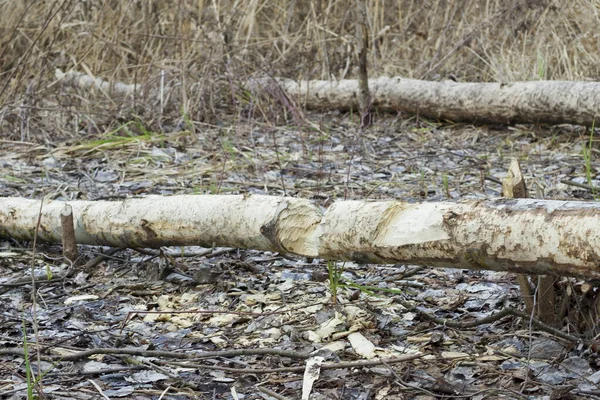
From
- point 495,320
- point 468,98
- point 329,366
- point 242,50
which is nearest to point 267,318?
point 329,366

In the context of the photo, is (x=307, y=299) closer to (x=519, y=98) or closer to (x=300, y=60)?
(x=519, y=98)

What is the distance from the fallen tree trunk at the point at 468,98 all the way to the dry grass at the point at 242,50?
0.38 meters

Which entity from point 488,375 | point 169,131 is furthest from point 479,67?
point 488,375

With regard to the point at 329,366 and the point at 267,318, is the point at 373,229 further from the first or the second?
the point at 267,318

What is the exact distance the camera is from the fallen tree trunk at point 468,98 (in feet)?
18.4

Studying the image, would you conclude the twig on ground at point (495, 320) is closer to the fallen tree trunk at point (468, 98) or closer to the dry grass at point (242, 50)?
the fallen tree trunk at point (468, 98)

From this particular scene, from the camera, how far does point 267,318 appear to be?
2.77 m

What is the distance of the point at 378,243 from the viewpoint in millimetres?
2369

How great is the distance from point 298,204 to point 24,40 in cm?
736

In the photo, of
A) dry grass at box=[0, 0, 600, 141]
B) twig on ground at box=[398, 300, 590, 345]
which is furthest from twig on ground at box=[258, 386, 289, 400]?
dry grass at box=[0, 0, 600, 141]

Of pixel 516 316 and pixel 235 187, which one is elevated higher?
pixel 516 316

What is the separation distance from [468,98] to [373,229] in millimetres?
4156

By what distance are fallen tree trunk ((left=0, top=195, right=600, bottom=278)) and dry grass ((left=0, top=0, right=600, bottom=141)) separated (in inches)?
109

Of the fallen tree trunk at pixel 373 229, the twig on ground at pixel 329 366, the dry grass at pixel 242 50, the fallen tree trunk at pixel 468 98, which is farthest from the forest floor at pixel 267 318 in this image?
the dry grass at pixel 242 50
